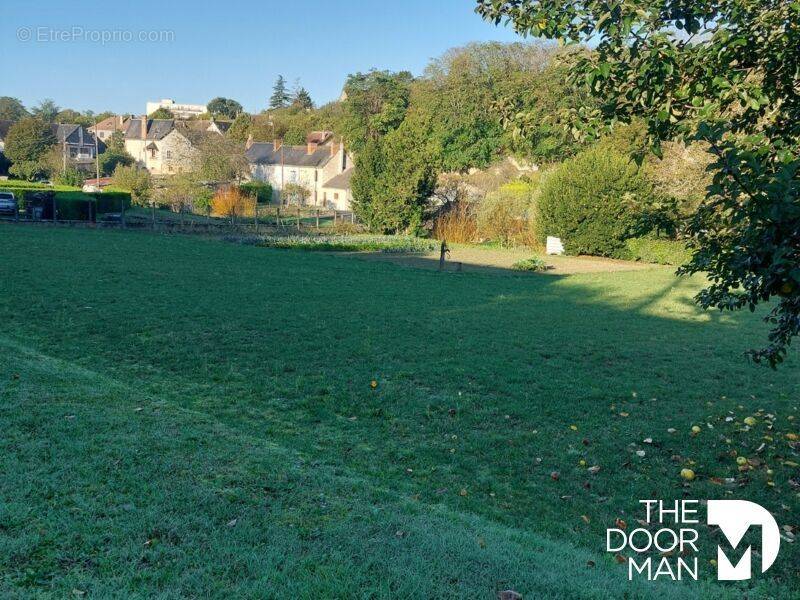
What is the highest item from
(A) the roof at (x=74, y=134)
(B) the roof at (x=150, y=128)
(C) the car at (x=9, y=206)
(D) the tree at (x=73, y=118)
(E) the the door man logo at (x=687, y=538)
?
(D) the tree at (x=73, y=118)

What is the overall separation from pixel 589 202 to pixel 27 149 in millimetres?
47829

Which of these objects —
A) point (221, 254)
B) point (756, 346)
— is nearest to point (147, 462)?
point (756, 346)

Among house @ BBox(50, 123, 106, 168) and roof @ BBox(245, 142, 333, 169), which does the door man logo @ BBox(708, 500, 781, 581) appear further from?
house @ BBox(50, 123, 106, 168)

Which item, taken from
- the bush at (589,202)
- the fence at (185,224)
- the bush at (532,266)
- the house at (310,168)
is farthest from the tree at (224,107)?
the bush at (532,266)

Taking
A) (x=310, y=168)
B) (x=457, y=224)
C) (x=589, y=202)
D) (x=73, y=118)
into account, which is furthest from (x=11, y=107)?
(x=589, y=202)

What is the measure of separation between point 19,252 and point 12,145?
1760 inches

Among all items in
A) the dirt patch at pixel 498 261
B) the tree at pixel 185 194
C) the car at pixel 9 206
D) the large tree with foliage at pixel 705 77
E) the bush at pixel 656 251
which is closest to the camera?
the large tree with foliage at pixel 705 77

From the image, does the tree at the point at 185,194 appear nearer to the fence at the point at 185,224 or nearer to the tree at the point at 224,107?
the fence at the point at 185,224

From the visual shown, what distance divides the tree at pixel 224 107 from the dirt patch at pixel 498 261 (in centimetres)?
10785

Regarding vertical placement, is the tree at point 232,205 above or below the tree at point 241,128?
below

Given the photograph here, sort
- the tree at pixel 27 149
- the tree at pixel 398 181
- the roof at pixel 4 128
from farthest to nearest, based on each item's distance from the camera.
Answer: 1. the roof at pixel 4 128
2. the tree at pixel 27 149
3. the tree at pixel 398 181

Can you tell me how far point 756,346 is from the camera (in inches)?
483

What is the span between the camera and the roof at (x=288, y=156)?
65938 mm

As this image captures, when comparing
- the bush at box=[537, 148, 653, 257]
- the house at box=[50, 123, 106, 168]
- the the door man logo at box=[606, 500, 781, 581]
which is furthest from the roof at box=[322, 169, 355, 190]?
the the door man logo at box=[606, 500, 781, 581]
